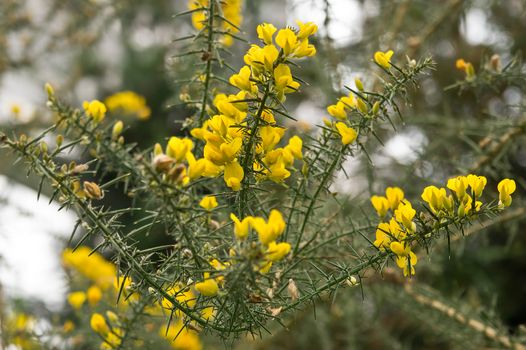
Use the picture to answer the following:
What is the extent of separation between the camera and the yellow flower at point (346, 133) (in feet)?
2.29

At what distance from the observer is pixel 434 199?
2.08 ft

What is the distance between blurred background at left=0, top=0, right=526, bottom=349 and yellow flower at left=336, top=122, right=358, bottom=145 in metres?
0.29

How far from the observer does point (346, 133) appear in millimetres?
701

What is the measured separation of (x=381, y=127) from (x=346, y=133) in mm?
725

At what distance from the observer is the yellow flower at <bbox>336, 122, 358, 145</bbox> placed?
2.29 ft

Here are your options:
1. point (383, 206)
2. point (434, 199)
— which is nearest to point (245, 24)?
point (383, 206)

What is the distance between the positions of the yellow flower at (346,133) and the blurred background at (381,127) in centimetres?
29

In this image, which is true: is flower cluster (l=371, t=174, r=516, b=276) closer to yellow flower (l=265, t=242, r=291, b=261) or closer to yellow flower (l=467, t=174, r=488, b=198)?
yellow flower (l=467, t=174, r=488, b=198)

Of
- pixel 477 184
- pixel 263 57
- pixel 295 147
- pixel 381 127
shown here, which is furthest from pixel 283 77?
pixel 381 127

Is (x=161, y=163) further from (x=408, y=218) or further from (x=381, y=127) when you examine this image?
(x=381, y=127)

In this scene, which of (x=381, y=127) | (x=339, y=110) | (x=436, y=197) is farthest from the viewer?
(x=381, y=127)

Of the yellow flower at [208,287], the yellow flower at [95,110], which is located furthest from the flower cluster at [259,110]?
the yellow flower at [95,110]

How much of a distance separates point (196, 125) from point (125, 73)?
211cm

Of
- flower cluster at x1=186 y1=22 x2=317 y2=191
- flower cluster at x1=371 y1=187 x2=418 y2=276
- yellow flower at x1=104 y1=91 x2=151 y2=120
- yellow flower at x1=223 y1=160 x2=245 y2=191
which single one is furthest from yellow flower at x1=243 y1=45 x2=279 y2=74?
yellow flower at x1=104 y1=91 x2=151 y2=120
